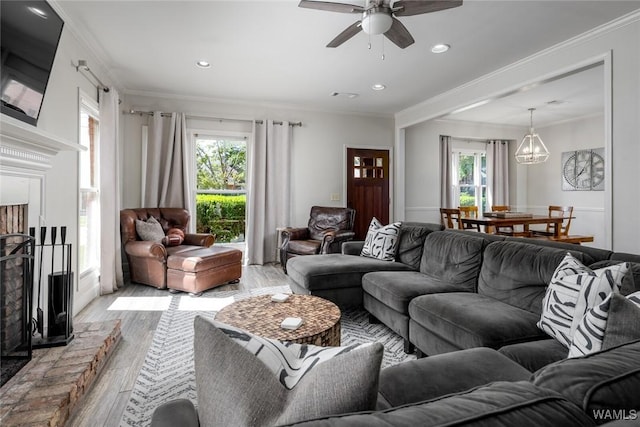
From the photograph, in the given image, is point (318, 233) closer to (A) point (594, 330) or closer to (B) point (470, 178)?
(B) point (470, 178)

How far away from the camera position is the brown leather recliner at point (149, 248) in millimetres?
4070

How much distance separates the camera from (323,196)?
6.15 metres

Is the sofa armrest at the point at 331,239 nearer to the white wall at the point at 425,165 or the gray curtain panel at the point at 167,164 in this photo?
the gray curtain panel at the point at 167,164

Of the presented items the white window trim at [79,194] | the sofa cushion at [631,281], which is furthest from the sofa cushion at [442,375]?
the white window trim at [79,194]

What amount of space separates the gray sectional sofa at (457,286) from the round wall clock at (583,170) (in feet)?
16.3

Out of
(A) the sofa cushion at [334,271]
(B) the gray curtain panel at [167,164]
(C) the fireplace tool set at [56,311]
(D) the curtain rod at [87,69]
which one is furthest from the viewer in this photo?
(B) the gray curtain panel at [167,164]

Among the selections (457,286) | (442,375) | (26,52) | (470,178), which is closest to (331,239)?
(457,286)

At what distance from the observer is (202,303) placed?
3.66 m

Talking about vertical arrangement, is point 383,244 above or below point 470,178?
below

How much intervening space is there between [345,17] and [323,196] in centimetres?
349

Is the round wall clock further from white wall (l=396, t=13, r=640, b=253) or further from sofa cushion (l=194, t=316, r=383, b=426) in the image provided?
sofa cushion (l=194, t=316, r=383, b=426)

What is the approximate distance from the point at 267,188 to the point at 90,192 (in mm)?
2496

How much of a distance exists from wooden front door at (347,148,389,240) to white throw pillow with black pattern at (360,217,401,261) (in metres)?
2.60

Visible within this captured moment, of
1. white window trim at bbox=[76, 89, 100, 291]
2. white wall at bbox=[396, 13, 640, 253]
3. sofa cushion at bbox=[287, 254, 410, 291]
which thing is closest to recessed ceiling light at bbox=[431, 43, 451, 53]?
white wall at bbox=[396, 13, 640, 253]
